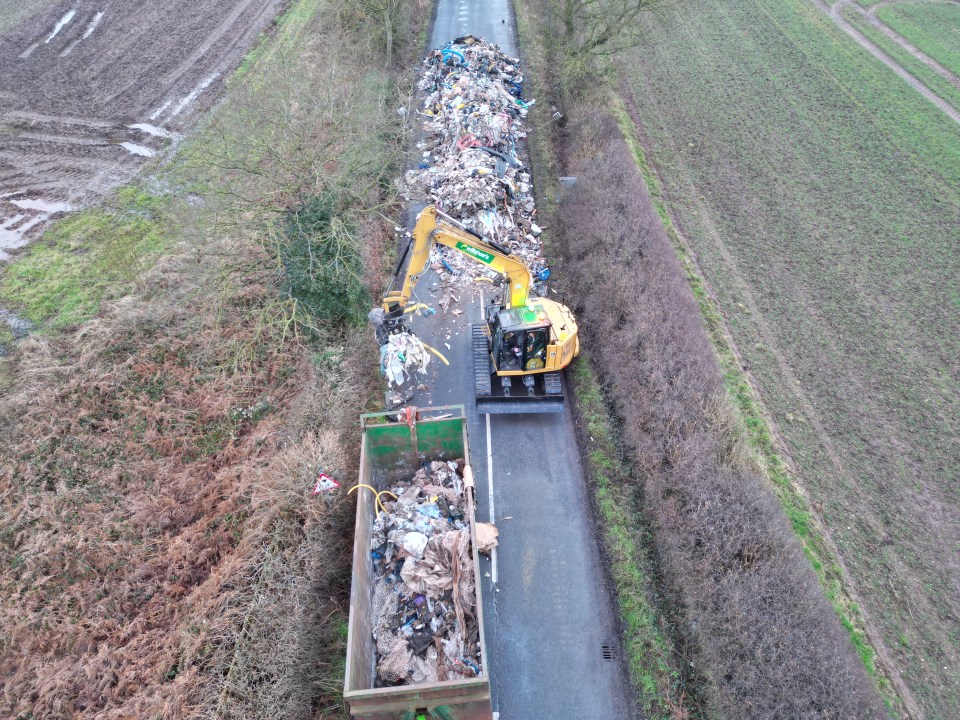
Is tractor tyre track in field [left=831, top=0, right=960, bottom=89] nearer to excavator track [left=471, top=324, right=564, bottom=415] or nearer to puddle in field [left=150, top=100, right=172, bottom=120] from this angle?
excavator track [left=471, top=324, right=564, bottom=415]

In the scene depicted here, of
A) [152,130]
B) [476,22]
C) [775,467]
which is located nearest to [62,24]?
[152,130]

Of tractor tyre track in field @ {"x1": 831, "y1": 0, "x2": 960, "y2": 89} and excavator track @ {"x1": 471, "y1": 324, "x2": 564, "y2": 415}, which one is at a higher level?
tractor tyre track in field @ {"x1": 831, "y1": 0, "x2": 960, "y2": 89}

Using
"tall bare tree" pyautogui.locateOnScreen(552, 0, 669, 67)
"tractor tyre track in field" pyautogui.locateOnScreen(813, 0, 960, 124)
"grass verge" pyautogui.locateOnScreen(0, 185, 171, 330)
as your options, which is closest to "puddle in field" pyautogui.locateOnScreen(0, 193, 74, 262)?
"grass verge" pyautogui.locateOnScreen(0, 185, 171, 330)

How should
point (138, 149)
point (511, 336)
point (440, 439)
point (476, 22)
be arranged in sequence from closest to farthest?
1. point (440, 439)
2. point (511, 336)
3. point (138, 149)
4. point (476, 22)

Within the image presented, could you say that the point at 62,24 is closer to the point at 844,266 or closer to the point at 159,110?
the point at 159,110

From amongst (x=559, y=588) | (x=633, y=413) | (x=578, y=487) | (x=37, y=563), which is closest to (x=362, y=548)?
(x=559, y=588)

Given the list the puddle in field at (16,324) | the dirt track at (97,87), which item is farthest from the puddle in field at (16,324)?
the dirt track at (97,87)
